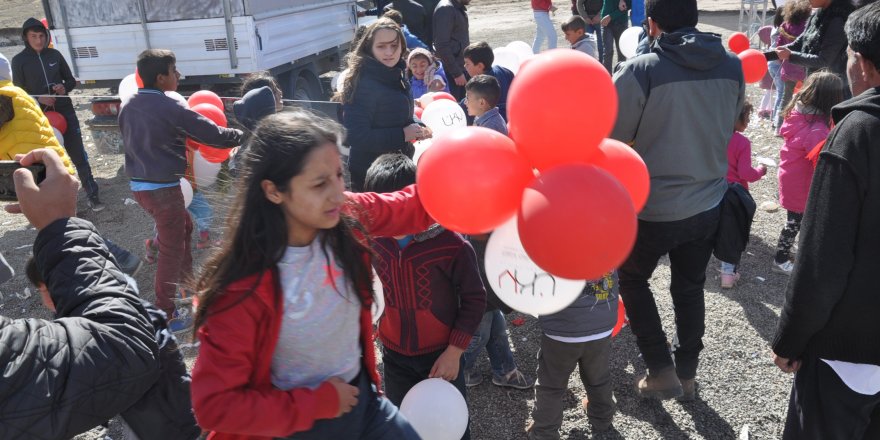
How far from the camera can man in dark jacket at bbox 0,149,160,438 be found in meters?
1.53

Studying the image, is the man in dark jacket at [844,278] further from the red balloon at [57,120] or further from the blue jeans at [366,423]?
the red balloon at [57,120]

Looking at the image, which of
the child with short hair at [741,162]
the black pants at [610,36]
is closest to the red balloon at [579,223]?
the child with short hair at [741,162]

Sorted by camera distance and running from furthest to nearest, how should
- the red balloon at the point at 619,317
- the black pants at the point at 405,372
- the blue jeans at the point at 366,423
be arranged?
the red balloon at the point at 619,317
the black pants at the point at 405,372
the blue jeans at the point at 366,423

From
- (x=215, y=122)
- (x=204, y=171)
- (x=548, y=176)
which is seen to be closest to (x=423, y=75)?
(x=215, y=122)

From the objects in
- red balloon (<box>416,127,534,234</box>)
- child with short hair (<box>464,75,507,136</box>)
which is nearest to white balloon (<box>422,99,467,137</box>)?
child with short hair (<box>464,75,507,136</box>)

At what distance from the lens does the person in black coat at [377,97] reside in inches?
150

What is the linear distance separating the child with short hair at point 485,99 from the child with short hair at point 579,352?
145 cm

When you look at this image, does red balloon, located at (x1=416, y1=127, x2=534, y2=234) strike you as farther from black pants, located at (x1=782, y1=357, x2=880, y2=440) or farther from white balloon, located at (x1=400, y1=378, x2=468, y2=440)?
black pants, located at (x1=782, y1=357, x2=880, y2=440)

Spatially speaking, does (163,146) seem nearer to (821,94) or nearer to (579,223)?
(579,223)

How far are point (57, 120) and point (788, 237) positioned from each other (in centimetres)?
669

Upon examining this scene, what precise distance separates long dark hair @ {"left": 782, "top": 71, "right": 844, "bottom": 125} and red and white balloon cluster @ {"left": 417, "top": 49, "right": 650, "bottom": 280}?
3060 millimetres

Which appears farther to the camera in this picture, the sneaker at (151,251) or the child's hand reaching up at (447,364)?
the sneaker at (151,251)

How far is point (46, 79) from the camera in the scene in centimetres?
666

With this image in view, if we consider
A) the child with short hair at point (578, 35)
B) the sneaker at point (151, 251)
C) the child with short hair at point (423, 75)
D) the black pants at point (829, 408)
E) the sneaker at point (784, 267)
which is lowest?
the sneaker at point (151, 251)
